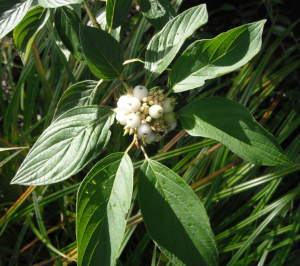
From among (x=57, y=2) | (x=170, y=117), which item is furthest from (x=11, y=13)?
(x=170, y=117)

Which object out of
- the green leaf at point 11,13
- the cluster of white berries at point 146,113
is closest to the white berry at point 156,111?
the cluster of white berries at point 146,113

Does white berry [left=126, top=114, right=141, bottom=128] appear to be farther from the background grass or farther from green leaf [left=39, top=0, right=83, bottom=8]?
the background grass

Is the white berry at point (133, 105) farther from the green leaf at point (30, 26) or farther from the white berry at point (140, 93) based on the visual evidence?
the green leaf at point (30, 26)

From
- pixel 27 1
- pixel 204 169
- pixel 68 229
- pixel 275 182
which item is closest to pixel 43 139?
pixel 27 1

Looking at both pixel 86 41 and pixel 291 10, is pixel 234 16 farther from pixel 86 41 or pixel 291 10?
pixel 86 41

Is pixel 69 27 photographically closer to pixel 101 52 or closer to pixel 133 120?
pixel 101 52

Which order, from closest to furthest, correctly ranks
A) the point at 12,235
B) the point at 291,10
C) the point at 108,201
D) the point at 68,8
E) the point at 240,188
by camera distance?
1. the point at 108,201
2. the point at 68,8
3. the point at 240,188
4. the point at 12,235
5. the point at 291,10
